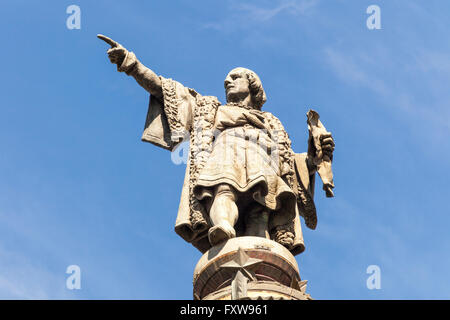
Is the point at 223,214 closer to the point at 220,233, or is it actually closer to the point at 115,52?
the point at 220,233

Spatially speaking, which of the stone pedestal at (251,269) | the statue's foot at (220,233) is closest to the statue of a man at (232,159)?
the statue's foot at (220,233)

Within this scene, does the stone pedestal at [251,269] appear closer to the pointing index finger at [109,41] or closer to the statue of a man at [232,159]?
the statue of a man at [232,159]

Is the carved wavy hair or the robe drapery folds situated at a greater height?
the carved wavy hair

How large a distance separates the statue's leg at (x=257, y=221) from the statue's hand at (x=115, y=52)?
401 centimetres

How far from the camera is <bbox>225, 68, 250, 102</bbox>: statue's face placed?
20.8 m

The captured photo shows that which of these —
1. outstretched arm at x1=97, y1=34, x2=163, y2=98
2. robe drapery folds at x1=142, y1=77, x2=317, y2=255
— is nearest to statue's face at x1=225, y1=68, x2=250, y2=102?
robe drapery folds at x1=142, y1=77, x2=317, y2=255

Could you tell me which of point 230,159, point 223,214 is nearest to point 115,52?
point 230,159

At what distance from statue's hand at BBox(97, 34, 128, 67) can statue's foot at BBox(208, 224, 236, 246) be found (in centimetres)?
448

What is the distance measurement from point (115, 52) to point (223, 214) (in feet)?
14.1

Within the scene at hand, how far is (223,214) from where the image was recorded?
1802 cm

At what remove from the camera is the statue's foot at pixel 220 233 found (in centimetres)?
1759

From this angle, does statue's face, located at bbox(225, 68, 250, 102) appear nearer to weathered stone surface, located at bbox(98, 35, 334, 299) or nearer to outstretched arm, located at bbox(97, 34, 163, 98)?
weathered stone surface, located at bbox(98, 35, 334, 299)
